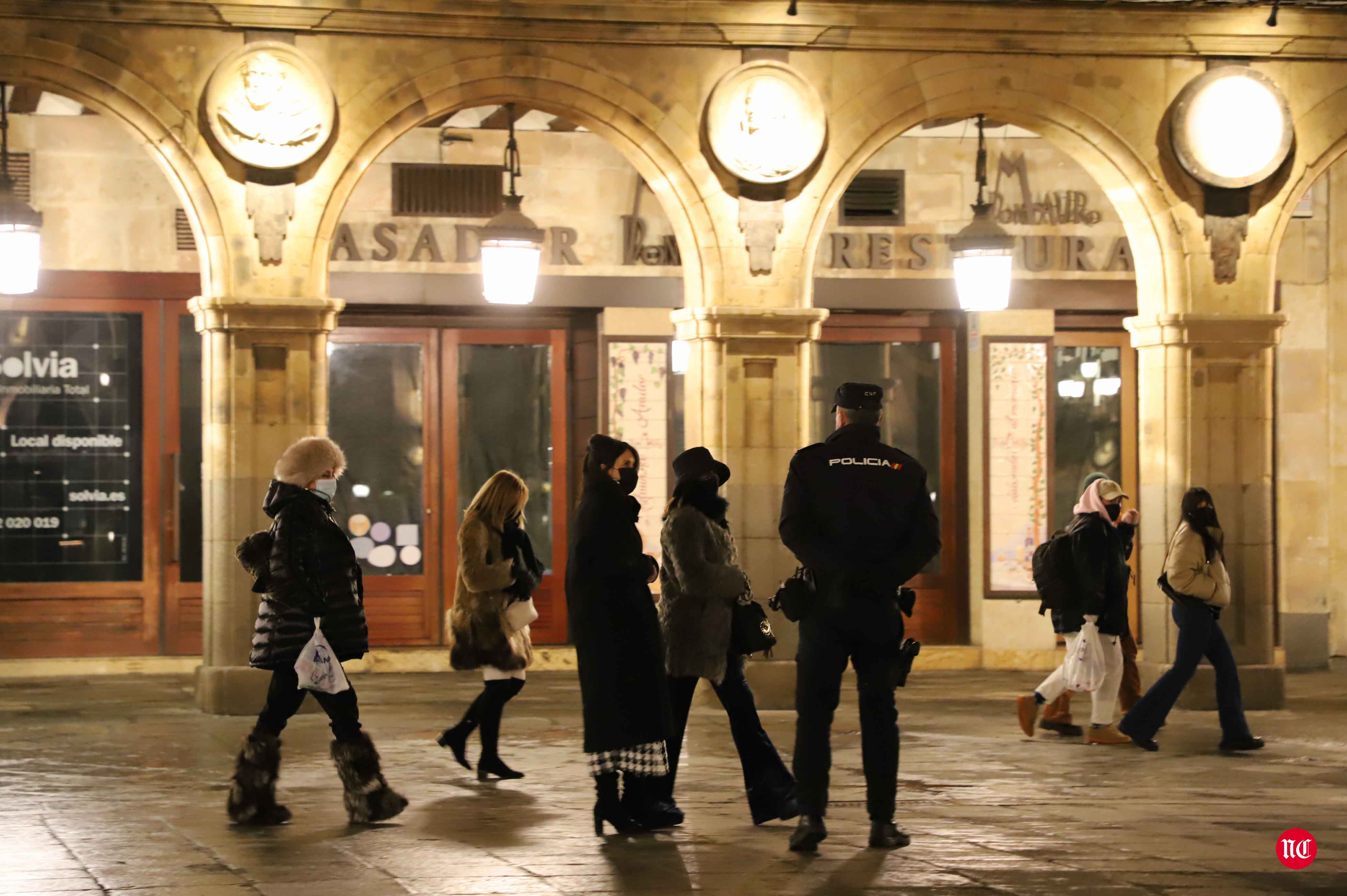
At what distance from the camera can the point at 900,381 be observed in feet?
51.1

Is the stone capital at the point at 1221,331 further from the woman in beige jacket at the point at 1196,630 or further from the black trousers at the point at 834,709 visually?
the black trousers at the point at 834,709

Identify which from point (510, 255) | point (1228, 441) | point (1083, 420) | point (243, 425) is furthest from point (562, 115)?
point (1083, 420)

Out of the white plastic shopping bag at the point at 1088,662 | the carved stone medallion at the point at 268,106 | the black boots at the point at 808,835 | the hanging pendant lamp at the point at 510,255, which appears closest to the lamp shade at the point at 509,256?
the hanging pendant lamp at the point at 510,255

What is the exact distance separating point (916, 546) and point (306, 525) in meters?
2.37

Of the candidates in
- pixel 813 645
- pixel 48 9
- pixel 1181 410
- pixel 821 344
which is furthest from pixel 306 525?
pixel 821 344

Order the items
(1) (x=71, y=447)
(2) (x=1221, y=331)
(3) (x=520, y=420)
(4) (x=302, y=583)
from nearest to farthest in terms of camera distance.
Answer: (4) (x=302, y=583)
(2) (x=1221, y=331)
(1) (x=71, y=447)
(3) (x=520, y=420)

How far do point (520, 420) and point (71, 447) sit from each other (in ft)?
11.0

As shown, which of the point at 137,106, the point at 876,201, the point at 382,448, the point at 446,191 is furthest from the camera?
the point at 876,201

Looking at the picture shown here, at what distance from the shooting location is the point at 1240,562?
1293 centimetres

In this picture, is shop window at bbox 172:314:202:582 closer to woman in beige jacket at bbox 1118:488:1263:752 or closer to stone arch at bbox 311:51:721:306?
stone arch at bbox 311:51:721:306

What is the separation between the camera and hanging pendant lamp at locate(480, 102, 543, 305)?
490 inches

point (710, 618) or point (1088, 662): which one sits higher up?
point (710, 618)

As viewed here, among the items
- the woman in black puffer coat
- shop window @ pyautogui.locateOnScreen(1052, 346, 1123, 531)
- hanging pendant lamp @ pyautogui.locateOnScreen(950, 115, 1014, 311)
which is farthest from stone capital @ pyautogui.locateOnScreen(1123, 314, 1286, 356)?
the woman in black puffer coat

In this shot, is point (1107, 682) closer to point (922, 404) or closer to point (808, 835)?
point (808, 835)
